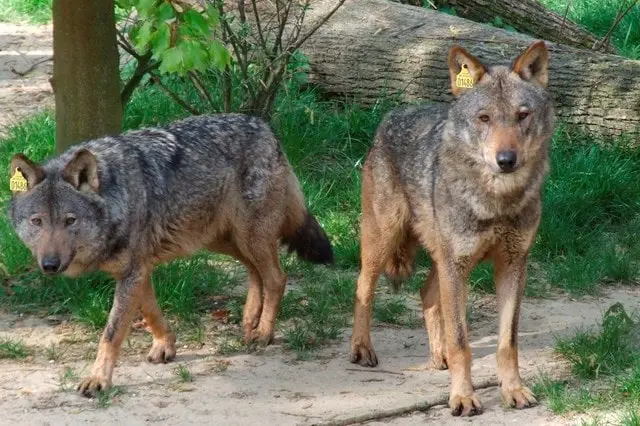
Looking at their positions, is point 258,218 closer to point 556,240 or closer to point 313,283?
point 313,283

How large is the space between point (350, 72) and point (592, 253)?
2995mm

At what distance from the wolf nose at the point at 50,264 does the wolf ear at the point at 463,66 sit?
2.37m

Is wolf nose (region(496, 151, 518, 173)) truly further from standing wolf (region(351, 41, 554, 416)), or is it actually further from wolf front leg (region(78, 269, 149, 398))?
wolf front leg (region(78, 269, 149, 398))

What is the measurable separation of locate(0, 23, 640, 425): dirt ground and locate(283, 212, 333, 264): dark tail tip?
1.78 ft

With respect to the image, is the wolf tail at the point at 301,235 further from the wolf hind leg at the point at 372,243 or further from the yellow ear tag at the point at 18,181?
the yellow ear tag at the point at 18,181

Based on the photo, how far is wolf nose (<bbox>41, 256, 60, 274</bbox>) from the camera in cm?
578

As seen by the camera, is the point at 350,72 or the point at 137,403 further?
the point at 350,72

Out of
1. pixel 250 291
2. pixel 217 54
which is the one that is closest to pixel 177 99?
pixel 250 291

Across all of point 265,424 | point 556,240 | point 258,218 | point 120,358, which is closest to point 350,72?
point 556,240

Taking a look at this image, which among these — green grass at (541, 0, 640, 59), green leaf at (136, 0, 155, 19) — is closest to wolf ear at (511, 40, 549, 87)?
green leaf at (136, 0, 155, 19)

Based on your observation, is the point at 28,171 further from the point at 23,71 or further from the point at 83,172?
the point at 23,71

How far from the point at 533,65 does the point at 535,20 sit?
5376 millimetres

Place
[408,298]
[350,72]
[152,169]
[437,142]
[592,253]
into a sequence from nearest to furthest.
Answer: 1. [437,142]
2. [152,169]
3. [408,298]
4. [592,253]
5. [350,72]

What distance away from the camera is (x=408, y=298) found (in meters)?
7.72
